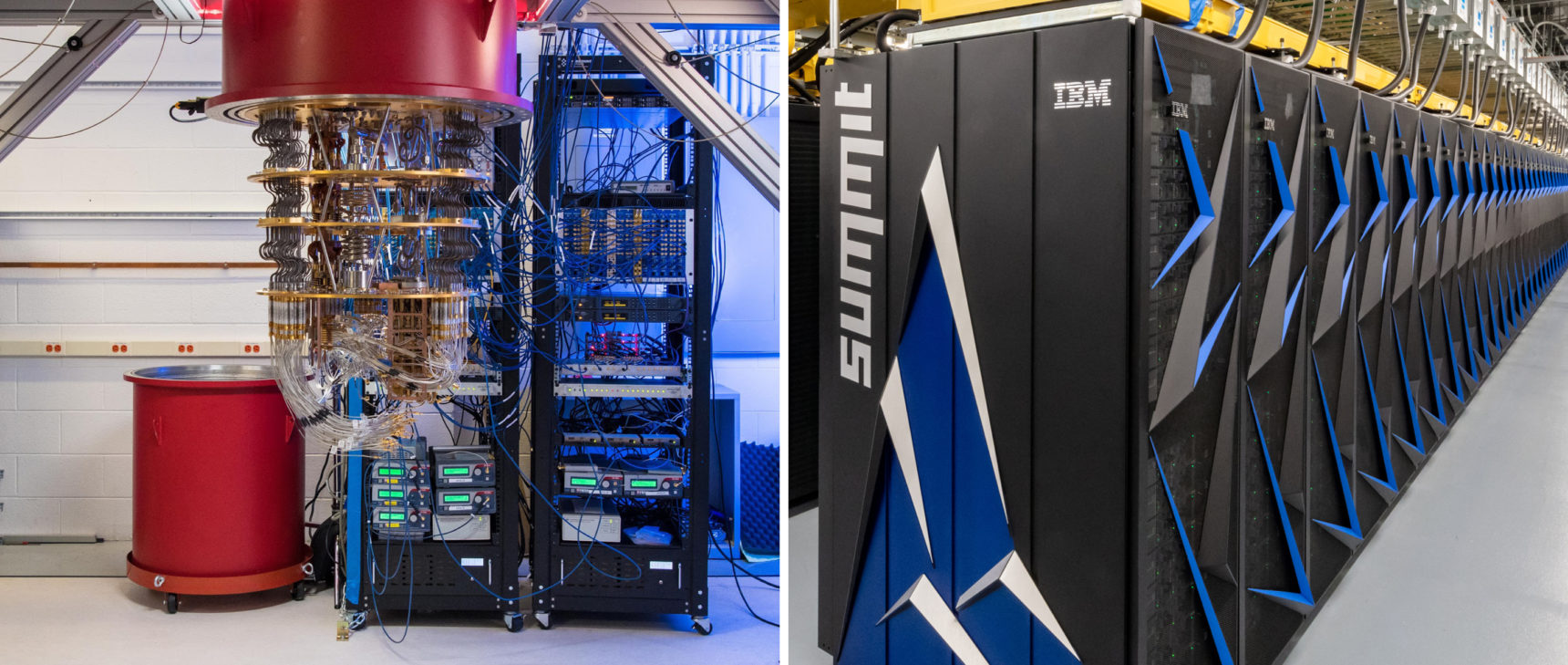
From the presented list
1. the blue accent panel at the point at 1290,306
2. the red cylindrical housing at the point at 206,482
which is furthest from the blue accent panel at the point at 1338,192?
the red cylindrical housing at the point at 206,482

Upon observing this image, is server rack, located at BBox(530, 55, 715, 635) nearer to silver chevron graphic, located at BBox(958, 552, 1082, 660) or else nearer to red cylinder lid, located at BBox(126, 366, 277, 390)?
red cylinder lid, located at BBox(126, 366, 277, 390)

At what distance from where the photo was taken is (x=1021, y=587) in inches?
83.4

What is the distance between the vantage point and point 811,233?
3.77m

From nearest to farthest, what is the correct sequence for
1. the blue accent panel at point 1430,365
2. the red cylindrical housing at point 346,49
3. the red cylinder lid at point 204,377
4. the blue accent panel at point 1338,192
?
the red cylindrical housing at point 346,49
the blue accent panel at point 1338,192
the red cylinder lid at point 204,377
the blue accent panel at point 1430,365

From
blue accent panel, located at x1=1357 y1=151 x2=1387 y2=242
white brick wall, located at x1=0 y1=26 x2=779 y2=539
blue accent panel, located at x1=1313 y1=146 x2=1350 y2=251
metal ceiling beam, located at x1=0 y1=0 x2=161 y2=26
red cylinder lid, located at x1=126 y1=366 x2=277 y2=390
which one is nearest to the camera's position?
metal ceiling beam, located at x1=0 y1=0 x2=161 y2=26

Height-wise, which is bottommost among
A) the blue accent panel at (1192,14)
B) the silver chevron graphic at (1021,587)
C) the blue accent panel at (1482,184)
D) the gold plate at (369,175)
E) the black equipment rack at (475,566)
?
the black equipment rack at (475,566)

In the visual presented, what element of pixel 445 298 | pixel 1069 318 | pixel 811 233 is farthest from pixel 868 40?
pixel 445 298

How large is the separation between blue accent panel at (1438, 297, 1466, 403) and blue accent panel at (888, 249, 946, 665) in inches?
151

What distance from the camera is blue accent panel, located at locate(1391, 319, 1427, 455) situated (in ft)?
13.5

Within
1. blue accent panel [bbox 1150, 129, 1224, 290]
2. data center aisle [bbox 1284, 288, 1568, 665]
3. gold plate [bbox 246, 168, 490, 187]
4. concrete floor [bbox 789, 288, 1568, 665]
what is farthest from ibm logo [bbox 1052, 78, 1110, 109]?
data center aisle [bbox 1284, 288, 1568, 665]

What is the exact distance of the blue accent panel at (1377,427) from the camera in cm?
356

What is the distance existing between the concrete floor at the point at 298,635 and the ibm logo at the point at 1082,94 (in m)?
2.63

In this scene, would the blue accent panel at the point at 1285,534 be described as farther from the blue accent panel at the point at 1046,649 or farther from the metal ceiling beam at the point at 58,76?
the metal ceiling beam at the point at 58,76

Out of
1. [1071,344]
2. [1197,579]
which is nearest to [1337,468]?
[1197,579]
